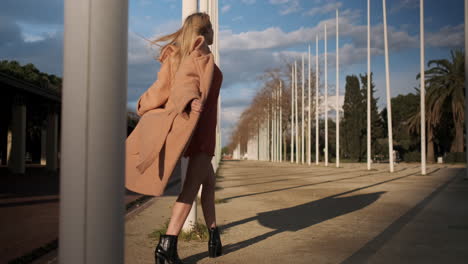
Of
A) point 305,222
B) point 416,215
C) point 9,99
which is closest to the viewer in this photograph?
point 305,222

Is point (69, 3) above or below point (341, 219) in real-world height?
above

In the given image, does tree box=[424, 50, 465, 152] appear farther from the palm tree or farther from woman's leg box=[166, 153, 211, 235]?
woman's leg box=[166, 153, 211, 235]

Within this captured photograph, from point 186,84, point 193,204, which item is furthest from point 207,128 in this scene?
point 193,204

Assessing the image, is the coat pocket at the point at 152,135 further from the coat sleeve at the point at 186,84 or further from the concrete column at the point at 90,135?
the concrete column at the point at 90,135

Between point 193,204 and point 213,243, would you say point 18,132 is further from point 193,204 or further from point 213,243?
point 213,243

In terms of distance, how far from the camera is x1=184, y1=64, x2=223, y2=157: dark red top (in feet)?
9.86

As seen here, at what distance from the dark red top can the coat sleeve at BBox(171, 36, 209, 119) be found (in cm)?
20

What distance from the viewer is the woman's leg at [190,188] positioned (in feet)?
9.90

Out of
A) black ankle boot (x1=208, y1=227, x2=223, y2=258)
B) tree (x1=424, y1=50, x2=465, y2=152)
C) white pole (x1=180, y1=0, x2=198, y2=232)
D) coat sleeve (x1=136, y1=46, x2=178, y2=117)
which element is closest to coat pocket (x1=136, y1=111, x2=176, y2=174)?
coat sleeve (x1=136, y1=46, x2=178, y2=117)

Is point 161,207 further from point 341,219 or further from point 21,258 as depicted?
point 21,258

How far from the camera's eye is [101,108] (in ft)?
4.58

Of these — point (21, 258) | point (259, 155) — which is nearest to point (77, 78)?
point (21, 258)

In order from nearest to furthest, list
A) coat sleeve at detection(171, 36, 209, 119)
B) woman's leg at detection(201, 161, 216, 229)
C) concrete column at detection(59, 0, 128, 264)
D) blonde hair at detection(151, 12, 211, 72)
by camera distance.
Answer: concrete column at detection(59, 0, 128, 264), coat sleeve at detection(171, 36, 209, 119), blonde hair at detection(151, 12, 211, 72), woman's leg at detection(201, 161, 216, 229)

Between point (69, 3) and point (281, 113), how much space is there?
176 ft
